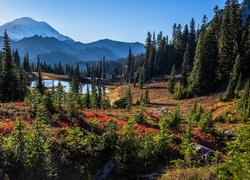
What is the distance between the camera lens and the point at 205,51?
58.8 meters

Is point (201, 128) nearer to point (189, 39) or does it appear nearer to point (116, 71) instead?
point (189, 39)

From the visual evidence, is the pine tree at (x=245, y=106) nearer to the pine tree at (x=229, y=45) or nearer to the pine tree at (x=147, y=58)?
the pine tree at (x=229, y=45)

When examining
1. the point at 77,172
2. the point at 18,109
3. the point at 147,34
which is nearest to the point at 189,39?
the point at 147,34

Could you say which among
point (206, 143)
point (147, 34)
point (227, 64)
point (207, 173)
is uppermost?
point (147, 34)

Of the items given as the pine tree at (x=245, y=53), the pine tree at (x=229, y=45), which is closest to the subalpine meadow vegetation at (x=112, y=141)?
the pine tree at (x=245, y=53)

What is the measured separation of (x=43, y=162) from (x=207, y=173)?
527cm

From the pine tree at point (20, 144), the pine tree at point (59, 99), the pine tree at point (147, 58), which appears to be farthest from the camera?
the pine tree at point (147, 58)

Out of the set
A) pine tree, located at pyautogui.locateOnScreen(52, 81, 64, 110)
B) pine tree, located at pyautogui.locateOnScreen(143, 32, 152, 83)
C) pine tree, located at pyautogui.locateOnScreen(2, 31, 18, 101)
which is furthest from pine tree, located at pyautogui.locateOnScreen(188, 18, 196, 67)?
pine tree, located at pyautogui.locateOnScreen(52, 81, 64, 110)

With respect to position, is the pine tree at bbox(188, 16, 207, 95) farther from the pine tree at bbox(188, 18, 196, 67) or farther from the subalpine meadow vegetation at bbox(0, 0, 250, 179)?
the pine tree at bbox(188, 18, 196, 67)

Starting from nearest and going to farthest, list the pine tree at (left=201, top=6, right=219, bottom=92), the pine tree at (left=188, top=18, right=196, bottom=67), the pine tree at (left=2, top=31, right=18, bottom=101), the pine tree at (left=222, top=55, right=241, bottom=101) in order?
the pine tree at (left=2, top=31, right=18, bottom=101), the pine tree at (left=222, top=55, right=241, bottom=101), the pine tree at (left=201, top=6, right=219, bottom=92), the pine tree at (left=188, top=18, right=196, bottom=67)

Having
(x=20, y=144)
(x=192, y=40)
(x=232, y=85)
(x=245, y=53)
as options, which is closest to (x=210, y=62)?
(x=245, y=53)

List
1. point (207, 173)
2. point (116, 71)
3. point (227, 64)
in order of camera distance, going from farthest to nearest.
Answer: point (116, 71) → point (227, 64) → point (207, 173)

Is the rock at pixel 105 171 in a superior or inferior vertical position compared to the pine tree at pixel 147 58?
inferior

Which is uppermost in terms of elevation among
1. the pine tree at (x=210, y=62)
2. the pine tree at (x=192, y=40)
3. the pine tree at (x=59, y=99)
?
the pine tree at (x=192, y=40)
